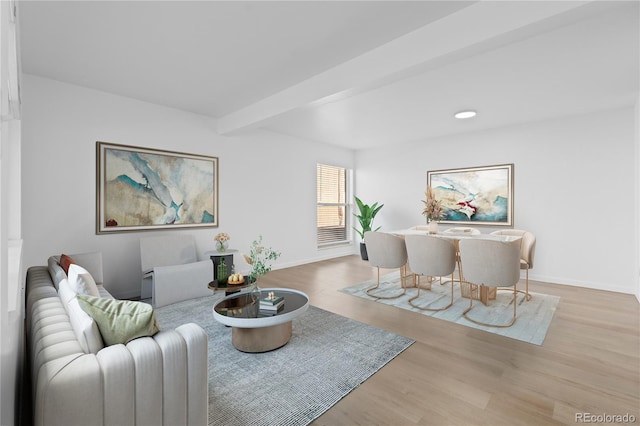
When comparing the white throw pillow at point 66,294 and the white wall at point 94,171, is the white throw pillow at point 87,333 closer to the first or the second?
the white throw pillow at point 66,294

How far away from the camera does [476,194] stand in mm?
5305

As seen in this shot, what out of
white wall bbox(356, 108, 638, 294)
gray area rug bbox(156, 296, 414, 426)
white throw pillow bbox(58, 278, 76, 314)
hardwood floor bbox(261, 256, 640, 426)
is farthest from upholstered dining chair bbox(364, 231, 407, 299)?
white throw pillow bbox(58, 278, 76, 314)

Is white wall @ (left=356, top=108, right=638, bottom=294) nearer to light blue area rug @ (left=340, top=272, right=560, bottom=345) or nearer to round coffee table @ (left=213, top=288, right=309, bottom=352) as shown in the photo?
light blue area rug @ (left=340, top=272, right=560, bottom=345)

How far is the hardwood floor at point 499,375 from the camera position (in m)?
1.74

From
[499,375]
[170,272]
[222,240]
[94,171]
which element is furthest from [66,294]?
[499,375]

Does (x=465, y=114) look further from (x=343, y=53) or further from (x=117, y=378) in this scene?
(x=117, y=378)

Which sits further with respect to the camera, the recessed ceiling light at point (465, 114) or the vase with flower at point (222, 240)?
the recessed ceiling light at point (465, 114)

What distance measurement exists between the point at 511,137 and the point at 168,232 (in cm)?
563

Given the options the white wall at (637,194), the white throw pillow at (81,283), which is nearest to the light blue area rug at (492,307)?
the white wall at (637,194)

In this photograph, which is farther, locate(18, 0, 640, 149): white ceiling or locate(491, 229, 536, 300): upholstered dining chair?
locate(491, 229, 536, 300): upholstered dining chair

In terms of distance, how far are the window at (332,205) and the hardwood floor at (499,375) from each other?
3396 millimetres

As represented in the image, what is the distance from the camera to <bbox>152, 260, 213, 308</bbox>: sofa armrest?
134 inches

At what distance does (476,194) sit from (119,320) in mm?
5494

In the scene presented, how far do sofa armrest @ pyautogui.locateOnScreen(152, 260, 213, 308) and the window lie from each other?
10.2 feet
